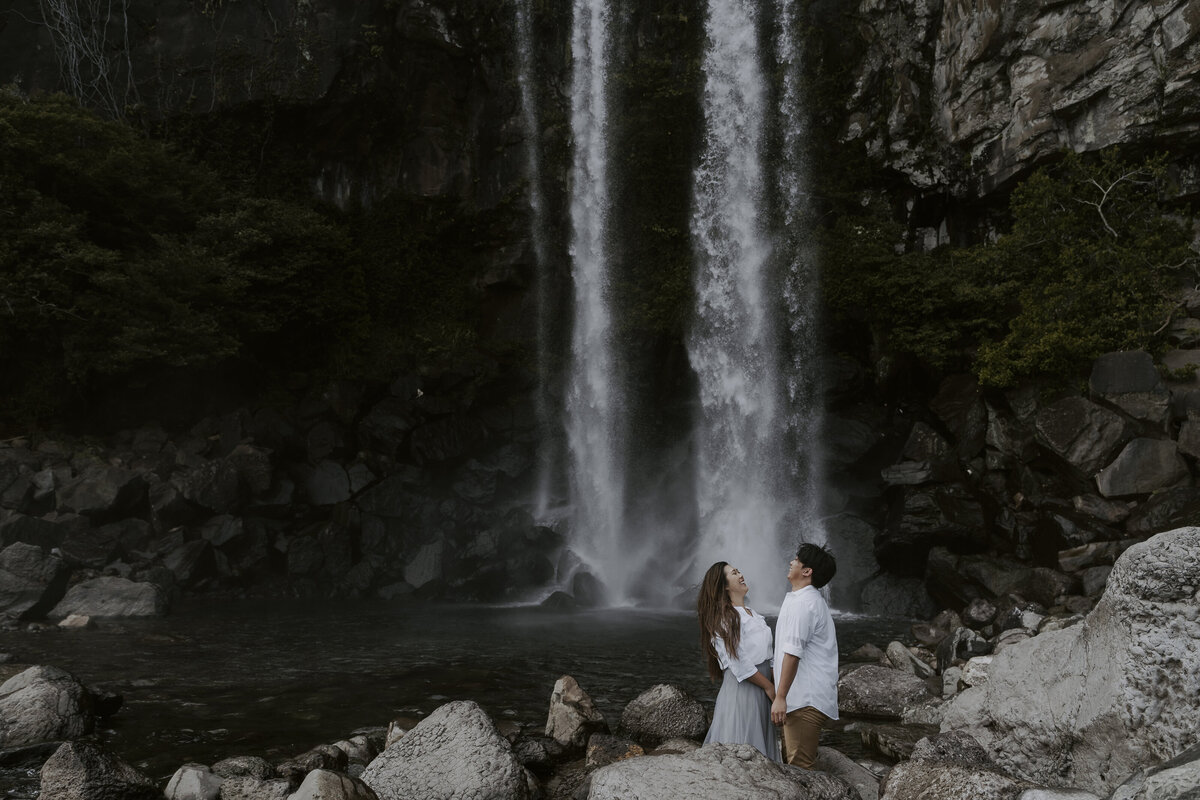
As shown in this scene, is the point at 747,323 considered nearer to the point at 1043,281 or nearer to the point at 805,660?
the point at 1043,281

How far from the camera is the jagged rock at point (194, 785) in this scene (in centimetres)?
614

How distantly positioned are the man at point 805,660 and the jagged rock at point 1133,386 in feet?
40.9

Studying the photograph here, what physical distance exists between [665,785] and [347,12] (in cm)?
2571

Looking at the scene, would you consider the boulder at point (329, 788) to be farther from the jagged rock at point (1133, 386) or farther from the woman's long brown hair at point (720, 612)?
the jagged rock at point (1133, 386)

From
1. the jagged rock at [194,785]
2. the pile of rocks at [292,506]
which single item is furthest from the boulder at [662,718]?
the pile of rocks at [292,506]

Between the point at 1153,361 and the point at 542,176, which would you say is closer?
the point at 1153,361

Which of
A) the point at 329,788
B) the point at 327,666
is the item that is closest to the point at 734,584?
the point at 329,788

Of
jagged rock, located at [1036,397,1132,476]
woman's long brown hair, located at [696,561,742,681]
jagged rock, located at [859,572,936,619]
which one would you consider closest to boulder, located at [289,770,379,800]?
woman's long brown hair, located at [696,561,742,681]

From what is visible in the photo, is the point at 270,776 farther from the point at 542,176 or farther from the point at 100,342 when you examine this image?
the point at 542,176

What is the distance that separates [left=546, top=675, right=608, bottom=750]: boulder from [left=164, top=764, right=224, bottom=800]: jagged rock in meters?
2.87

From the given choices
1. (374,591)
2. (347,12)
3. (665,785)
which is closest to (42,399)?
(374,591)

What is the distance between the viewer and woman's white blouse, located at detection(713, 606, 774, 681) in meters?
5.26

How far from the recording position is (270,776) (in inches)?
264

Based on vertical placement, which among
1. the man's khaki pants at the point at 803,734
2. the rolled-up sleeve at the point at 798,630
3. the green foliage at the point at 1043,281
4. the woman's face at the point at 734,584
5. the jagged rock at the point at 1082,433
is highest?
the green foliage at the point at 1043,281
